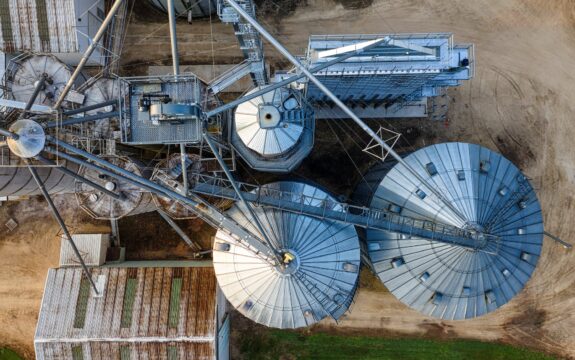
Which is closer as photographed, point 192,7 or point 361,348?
point 192,7

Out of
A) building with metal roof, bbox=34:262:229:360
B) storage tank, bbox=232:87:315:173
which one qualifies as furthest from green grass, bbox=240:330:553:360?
storage tank, bbox=232:87:315:173

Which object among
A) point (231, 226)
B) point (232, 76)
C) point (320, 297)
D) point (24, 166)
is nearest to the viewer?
point (231, 226)

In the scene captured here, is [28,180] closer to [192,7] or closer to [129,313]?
[129,313]

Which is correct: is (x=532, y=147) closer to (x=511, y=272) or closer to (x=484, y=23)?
(x=484, y=23)

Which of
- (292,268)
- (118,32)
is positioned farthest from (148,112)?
(118,32)

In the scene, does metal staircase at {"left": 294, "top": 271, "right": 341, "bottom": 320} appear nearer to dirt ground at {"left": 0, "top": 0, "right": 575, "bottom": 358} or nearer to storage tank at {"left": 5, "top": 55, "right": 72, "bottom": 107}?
dirt ground at {"left": 0, "top": 0, "right": 575, "bottom": 358}

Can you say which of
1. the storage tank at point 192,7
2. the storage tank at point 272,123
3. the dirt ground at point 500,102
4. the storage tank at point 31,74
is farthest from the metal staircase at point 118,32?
the storage tank at point 272,123
